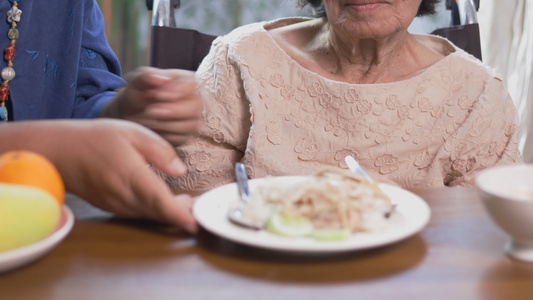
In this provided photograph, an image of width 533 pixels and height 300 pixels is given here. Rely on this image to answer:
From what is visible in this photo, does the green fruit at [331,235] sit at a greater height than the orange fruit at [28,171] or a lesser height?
lesser

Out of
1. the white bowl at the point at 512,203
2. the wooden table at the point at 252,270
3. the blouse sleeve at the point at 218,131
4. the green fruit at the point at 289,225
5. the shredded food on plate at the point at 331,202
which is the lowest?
the blouse sleeve at the point at 218,131

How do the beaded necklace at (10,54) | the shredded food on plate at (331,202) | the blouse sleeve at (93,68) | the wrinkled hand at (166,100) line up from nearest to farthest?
the shredded food on plate at (331,202) → the wrinkled hand at (166,100) → the beaded necklace at (10,54) → the blouse sleeve at (93,68)

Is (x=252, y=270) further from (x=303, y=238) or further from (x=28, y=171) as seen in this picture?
(x=28, y=171)

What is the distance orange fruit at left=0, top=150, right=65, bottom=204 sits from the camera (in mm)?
660

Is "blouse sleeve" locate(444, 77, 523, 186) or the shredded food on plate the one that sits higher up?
the shredded food on plate

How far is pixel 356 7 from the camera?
152 centimetres

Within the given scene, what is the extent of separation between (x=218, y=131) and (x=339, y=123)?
0.36 metres

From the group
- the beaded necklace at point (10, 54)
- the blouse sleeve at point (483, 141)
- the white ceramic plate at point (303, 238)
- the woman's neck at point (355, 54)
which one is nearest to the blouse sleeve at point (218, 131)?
the woman's neck at point (355, 54)

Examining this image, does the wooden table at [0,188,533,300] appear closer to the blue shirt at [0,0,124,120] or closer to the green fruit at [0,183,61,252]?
the green fruit at [0,183,61,252]

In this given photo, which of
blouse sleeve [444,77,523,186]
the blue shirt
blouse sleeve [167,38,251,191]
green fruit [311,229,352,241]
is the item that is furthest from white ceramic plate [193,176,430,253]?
blouse sleeve [444,77,523,186]

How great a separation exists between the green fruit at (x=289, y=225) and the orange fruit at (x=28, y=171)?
268mm

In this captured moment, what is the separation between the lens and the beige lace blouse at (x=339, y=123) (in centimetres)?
162

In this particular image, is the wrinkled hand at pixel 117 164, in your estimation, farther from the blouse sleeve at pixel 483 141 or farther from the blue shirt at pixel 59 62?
the blouse sleeve at pixel 483 141

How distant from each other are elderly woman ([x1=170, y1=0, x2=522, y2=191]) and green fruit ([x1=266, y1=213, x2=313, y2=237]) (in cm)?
91
